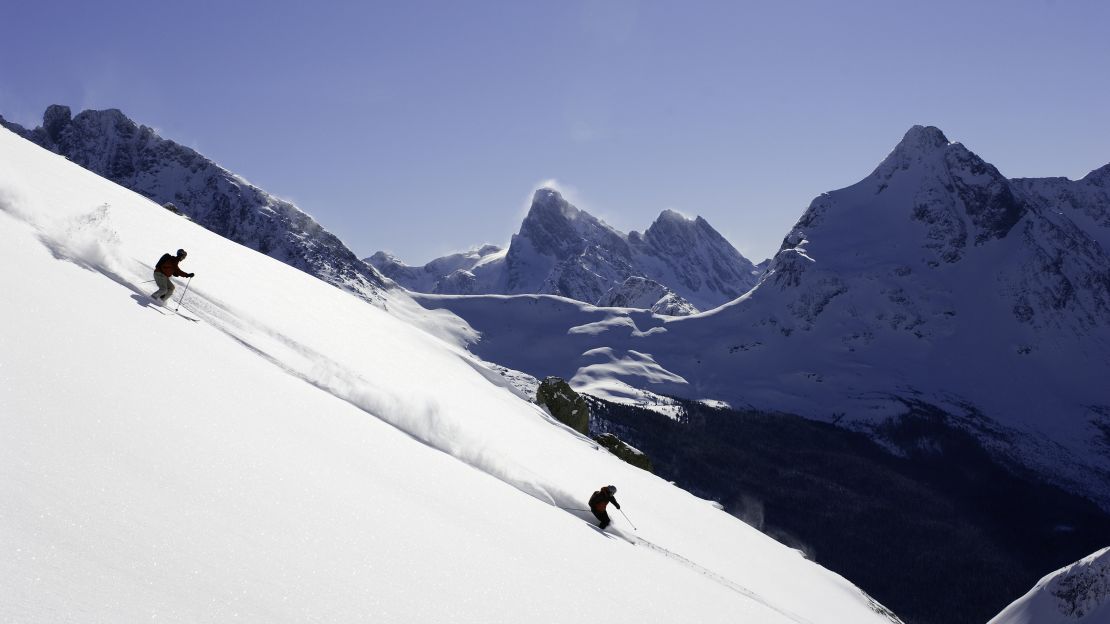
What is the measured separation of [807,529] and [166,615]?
203322mm

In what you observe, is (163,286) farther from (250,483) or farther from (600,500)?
(600,500)

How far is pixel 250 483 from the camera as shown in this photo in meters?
7.80

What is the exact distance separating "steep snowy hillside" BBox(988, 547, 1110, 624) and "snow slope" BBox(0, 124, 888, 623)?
1099 centimetres

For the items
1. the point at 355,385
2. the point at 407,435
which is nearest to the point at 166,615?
the point at 407,435

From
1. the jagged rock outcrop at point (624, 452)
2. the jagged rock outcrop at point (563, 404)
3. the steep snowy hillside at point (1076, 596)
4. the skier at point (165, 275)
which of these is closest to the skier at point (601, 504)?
the skier at point (165, 275)

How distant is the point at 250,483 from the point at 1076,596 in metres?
29.8

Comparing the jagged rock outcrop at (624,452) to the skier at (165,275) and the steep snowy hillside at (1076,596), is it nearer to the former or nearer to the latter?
the steep snowy hillside at (1076,596)

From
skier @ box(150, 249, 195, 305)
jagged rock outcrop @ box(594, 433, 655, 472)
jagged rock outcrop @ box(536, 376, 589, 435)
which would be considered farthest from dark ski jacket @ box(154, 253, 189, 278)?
jagged rock outcrop @ box(536, 376, 589, 435)

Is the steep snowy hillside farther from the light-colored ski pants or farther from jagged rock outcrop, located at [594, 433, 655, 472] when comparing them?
the light-colored ski pants

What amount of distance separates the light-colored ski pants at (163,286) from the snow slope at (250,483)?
45 cm

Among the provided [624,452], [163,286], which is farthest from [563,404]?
[163,286]

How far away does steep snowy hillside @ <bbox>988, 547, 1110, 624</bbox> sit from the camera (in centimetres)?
2575

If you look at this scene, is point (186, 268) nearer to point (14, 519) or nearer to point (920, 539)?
point (14, 519)

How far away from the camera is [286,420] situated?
431 inches
